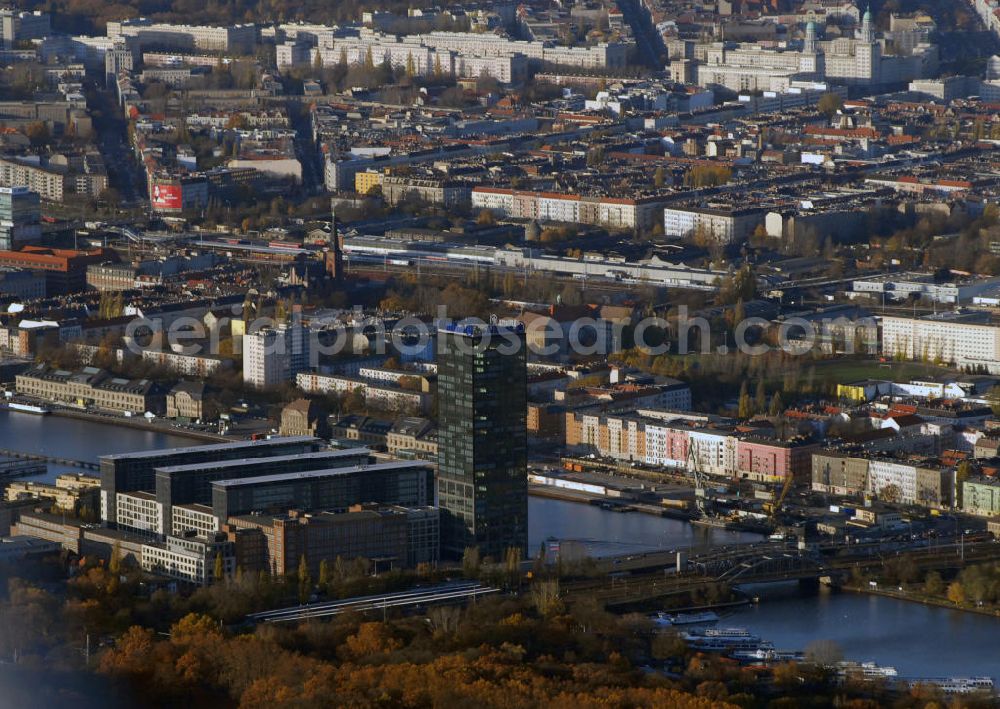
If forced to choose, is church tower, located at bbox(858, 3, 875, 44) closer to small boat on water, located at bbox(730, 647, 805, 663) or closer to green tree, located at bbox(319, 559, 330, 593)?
green tree, located at bbox(319, 559, 330, 593)

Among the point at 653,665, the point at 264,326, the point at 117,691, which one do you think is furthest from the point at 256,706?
the point at 264,326

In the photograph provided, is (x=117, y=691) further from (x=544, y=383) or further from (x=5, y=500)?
(x=544, y=383)

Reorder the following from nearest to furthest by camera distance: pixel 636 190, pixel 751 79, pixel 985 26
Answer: pixel 636 190 → pixel 751 79 → pixel 985 26

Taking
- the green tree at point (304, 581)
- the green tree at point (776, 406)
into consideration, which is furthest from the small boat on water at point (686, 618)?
the green tree at point (776, 406)

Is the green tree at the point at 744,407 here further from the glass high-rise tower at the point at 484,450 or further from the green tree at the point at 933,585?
the green tree at the point at 933,585

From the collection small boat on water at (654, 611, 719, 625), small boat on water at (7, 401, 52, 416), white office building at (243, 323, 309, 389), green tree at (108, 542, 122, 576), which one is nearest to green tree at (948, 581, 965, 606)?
small boat on water at (654, 611, 719, 625)

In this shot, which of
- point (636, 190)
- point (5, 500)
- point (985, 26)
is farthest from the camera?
point (985, 26)
